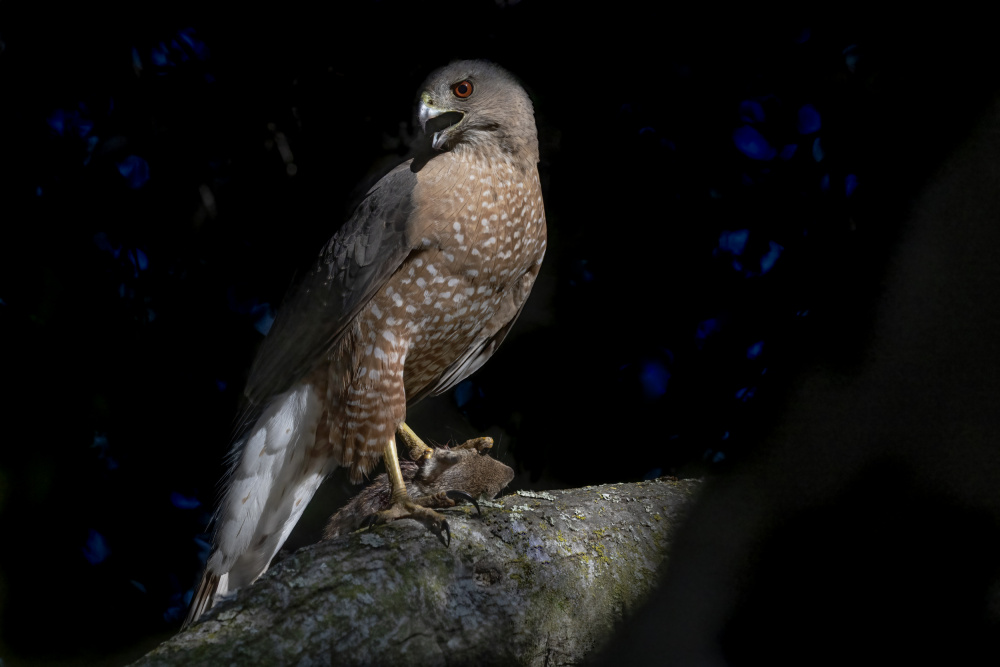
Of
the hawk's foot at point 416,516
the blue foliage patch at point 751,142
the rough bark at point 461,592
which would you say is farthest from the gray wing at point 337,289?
the blue foliage patch at point 751,142

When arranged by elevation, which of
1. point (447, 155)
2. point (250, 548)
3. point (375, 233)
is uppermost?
point (447, 155)

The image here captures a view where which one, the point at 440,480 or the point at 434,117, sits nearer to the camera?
the point at 434,117

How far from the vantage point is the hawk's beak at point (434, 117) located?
170cm

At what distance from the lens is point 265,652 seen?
1.13 m

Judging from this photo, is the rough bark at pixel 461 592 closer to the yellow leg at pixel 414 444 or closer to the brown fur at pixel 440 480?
the brown fur at pixel 440 480

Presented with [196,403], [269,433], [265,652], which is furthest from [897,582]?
[196,403]

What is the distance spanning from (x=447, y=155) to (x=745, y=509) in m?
1.13

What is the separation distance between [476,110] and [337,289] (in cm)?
56

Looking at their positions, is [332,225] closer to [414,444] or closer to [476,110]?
[476,110]

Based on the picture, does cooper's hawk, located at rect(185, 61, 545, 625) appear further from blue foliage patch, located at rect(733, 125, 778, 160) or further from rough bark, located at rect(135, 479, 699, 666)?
blue foliage patch, located at rect(733, 125, 778, 160)

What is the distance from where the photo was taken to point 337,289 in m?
1.75

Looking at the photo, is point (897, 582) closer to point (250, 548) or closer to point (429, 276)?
point (429, 276)

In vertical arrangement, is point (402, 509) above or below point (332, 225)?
below

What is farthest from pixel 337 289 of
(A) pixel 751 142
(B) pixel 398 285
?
(A) pixel 751 142
